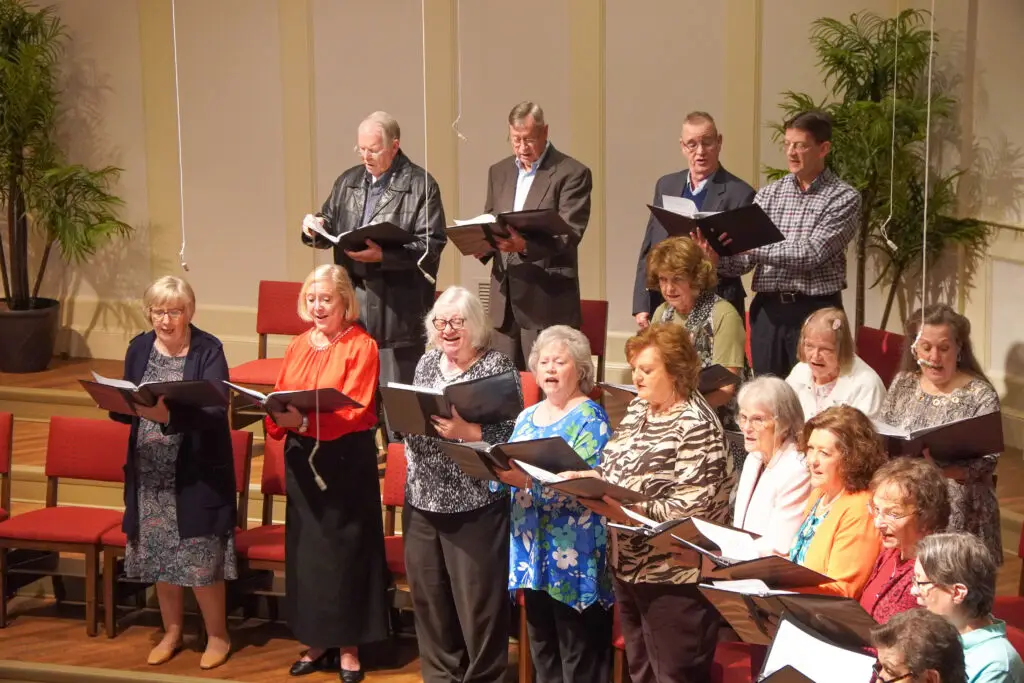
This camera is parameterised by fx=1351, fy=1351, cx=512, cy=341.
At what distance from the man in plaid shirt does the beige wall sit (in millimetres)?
1712

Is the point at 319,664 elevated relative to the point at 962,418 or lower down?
lower down

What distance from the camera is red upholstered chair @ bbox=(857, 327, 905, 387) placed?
561 centimetres

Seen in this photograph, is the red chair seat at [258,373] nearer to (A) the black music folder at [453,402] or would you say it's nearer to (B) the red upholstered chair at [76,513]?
(B) the red upholstered chair at [76,513]

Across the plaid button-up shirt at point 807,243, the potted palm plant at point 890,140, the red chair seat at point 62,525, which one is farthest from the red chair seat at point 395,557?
the potted palm plant at point 890,140

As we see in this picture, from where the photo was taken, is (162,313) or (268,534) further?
(268,534)

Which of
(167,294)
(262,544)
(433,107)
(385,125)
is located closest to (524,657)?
(262,544)

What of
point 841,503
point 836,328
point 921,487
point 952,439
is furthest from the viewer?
point 836,328

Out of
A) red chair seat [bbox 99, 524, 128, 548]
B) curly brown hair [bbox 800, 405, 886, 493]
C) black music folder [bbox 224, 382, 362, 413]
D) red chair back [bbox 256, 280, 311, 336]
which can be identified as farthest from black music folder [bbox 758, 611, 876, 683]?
red chair back [bbox 256, 280, 311, 336]

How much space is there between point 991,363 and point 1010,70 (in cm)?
138

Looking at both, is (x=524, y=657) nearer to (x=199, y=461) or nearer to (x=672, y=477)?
(x=672, y=477)

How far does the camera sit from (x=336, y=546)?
4.61 meters

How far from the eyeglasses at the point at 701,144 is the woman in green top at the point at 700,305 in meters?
0.77

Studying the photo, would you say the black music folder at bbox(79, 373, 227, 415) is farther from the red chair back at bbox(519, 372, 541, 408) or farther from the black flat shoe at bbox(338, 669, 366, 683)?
the red chair back at bbox(519, 372, 541, 408)

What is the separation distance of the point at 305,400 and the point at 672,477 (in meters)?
1.27
